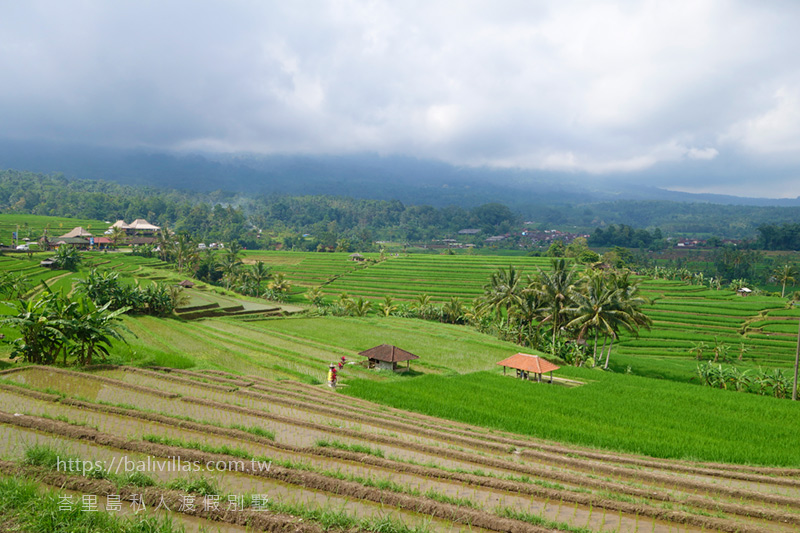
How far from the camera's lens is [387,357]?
64.7ft

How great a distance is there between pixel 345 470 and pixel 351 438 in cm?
207

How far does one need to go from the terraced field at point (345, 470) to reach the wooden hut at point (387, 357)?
7.11 m

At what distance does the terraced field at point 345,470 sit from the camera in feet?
20.9

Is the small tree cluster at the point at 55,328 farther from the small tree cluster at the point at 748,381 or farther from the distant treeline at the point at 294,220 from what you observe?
the distant treeline at the point at 294,220

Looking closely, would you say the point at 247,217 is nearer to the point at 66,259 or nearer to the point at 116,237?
the point at 116,237

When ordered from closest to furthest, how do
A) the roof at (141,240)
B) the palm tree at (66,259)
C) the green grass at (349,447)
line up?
the green grass at (349,447) → the palm tree at (66,259) → the roof at (141,240)

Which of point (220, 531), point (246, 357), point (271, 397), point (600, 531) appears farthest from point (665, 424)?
point (246, 357)

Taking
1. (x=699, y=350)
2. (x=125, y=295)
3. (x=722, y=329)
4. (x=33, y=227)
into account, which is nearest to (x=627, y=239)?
(x=722, y=329)

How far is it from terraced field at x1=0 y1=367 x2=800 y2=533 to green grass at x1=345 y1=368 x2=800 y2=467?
0.97 meters

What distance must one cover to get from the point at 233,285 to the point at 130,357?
138 ft

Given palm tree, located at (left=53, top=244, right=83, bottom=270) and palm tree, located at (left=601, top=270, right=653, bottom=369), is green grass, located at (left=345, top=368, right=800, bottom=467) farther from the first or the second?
palm tree, located at (left=53, top=244, right=83, bottom=270)

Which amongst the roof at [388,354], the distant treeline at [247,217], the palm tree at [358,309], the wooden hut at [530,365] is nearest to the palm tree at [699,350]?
the wooden hut at [530,365]

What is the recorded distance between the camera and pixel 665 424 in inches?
558

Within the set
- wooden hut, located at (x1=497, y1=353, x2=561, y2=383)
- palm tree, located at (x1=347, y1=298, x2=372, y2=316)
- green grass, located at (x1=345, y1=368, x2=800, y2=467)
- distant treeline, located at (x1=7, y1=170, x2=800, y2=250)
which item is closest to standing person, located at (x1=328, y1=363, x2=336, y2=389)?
green grass, located at (x1=345, y1=368, x2=800, y2=467)
